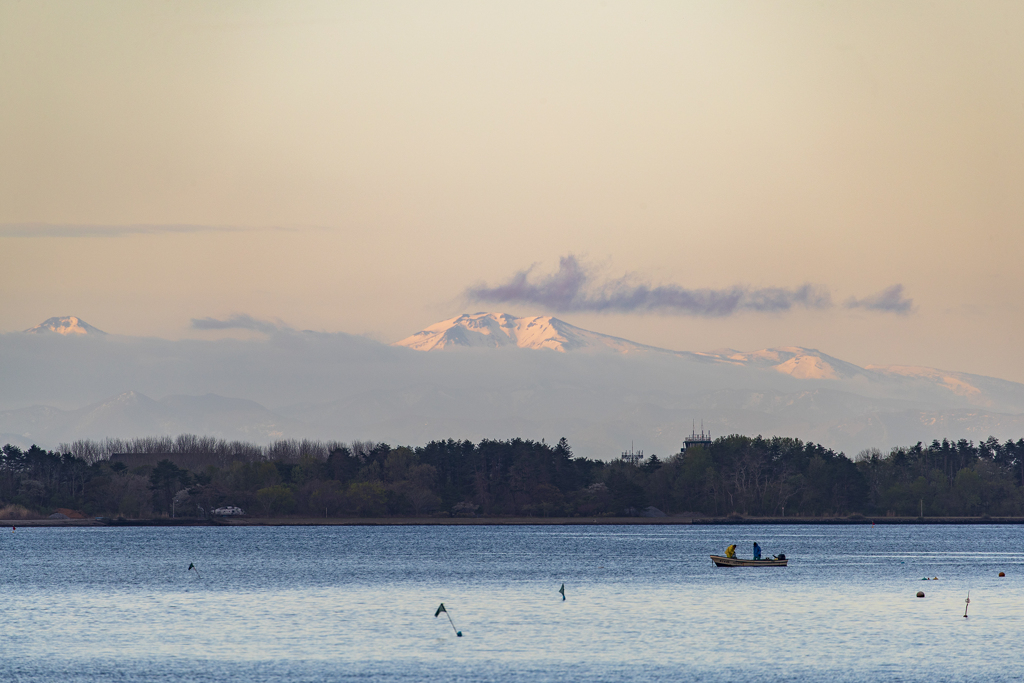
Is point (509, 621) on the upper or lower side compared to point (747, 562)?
lower

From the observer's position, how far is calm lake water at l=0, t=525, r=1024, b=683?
196 feet

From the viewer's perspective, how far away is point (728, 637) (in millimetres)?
70750

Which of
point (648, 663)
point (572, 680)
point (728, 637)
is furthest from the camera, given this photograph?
point (728, 637)

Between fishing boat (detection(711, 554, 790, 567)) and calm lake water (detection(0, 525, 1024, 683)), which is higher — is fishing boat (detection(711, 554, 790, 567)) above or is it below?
above

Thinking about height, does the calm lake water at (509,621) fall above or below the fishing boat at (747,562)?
below

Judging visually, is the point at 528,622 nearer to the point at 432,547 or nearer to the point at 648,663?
the point at 648,663

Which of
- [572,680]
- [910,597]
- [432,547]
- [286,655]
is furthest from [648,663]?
[432,547]

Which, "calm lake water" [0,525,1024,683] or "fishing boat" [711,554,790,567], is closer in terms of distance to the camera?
"calm lake water" [0,525,1024,683]

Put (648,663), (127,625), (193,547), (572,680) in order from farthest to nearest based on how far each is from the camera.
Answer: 1. (193,547)
2. (127,625)
3. (648,663)
4. (572,680)

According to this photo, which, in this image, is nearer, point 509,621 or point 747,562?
point 509,621

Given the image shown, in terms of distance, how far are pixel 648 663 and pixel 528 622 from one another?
18.2 m

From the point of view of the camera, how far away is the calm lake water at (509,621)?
2350 inches

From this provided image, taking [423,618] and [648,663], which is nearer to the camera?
[648,663]

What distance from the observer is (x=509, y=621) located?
79250mm
